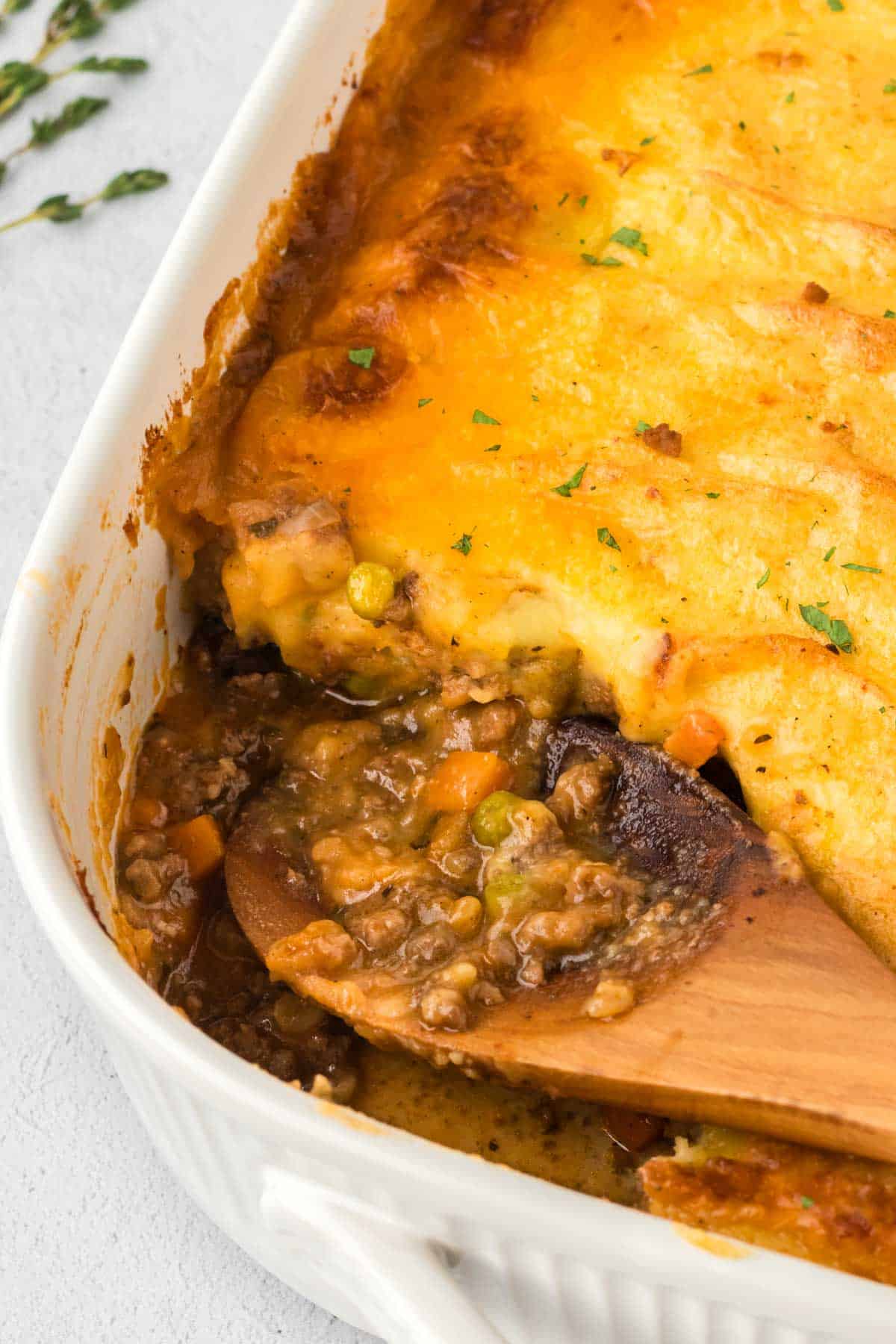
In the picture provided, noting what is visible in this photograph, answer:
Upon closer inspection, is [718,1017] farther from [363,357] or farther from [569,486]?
[363,357]

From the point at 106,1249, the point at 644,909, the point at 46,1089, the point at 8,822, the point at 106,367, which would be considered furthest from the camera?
the point at 106,367

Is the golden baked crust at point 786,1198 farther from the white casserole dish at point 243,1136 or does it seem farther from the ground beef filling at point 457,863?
the ground beef filling at point 457,863

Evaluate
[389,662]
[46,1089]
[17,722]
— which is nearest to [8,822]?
[17,722]

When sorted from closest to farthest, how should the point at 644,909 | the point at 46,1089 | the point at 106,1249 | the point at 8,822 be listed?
1. the point at 8,822
2. the point at 644,909
3. the point at 106,1249
4. the point at 46,1089

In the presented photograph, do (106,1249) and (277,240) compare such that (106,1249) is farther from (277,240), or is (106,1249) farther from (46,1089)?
(277,240)

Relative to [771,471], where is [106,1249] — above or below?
below

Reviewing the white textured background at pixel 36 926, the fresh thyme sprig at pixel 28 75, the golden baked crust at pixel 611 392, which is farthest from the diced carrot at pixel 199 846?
the fresh thyme sprig at pixel 28 75
